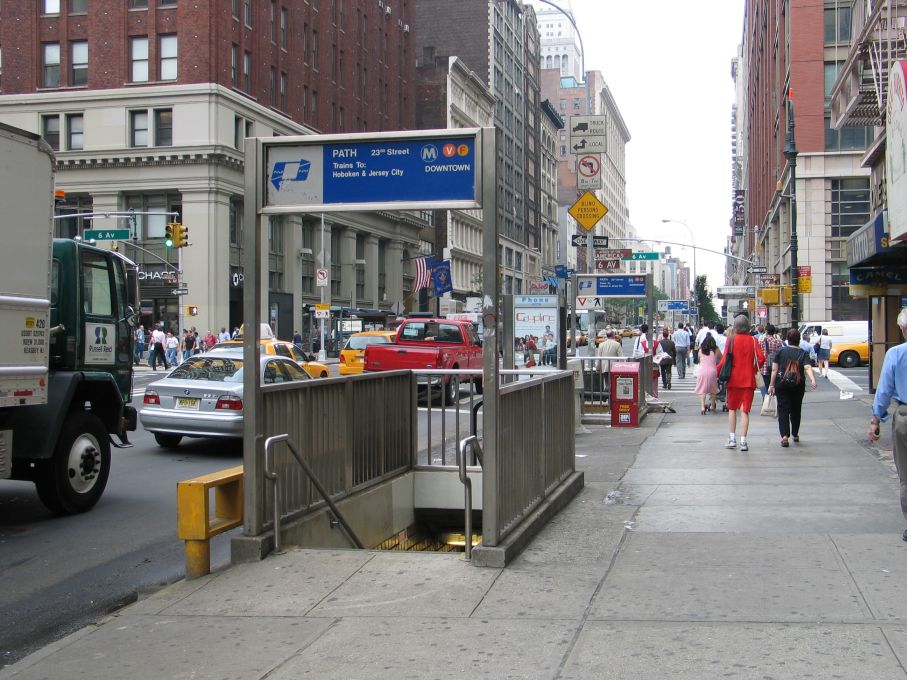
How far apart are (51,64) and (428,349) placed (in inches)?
1448

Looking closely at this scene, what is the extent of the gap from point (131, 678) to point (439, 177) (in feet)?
11.9

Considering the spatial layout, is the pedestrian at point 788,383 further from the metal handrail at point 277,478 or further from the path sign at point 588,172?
the metal handrail at point 277,478

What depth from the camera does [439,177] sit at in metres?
6.66

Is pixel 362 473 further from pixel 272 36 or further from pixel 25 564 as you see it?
pixel 272 36

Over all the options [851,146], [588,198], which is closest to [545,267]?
[851,146]

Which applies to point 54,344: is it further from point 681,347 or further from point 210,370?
point 681,347

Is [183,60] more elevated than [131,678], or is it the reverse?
[183,60]

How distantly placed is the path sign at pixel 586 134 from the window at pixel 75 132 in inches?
1559

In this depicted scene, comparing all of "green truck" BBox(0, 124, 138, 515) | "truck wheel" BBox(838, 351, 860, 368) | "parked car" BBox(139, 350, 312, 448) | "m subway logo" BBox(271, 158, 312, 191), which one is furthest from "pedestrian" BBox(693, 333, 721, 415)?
"truck wheel" BBox(838, 351, 860, 368)

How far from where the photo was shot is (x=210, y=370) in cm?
1536

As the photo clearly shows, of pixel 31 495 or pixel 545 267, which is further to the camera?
pixel 545 267

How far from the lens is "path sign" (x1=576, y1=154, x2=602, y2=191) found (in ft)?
61.7

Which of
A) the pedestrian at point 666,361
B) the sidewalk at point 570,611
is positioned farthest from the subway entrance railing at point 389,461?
the pedestrian at point 666,361

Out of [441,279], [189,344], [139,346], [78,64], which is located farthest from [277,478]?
[78,64]
